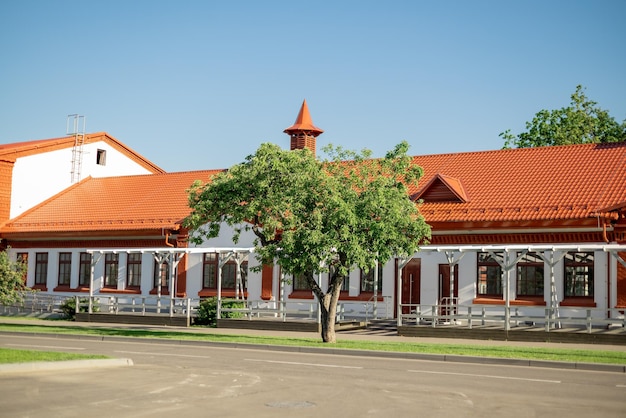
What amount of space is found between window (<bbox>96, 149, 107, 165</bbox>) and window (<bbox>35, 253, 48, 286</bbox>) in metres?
8.05

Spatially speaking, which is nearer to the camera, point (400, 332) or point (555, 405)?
point (555, 405)

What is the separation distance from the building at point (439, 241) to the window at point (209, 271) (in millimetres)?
44

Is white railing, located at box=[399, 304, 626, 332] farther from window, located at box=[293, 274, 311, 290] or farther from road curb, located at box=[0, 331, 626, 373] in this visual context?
road curb, located at box=[0, 331, 626, 373]

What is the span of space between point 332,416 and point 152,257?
30.2m

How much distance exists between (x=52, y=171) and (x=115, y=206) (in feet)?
17.9

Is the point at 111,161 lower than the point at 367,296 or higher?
higher

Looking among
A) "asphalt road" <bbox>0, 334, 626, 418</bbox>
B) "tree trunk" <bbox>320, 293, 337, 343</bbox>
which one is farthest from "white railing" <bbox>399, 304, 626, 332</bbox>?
"asphalt road" <bbox>0, 334, 626, 418</bbox>

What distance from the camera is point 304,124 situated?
4419 centimetres

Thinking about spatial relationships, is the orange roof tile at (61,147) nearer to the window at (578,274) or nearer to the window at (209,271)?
the window at (209,271)

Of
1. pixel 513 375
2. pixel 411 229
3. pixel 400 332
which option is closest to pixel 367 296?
pixel 400 332

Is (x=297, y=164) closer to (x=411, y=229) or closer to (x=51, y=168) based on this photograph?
(x=411, y=229)

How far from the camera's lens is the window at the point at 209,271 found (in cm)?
3847

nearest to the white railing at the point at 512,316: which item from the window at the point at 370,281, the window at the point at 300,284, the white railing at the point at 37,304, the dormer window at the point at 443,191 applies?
the window at the point at 370,281

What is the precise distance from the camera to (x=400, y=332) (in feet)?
93.9
